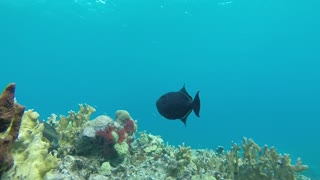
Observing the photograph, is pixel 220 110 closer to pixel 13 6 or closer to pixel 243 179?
pixel 13 6

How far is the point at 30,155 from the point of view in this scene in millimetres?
3061

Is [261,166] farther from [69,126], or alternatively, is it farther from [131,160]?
[69,126]

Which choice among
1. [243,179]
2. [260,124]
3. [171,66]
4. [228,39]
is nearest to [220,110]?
[260,124]

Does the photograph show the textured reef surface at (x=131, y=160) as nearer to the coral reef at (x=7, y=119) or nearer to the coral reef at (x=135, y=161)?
the coral reef at (x=135, y=161)

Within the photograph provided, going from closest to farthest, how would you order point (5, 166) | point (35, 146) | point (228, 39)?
point (5, 166)
point (35, 146)
point (228, 39)

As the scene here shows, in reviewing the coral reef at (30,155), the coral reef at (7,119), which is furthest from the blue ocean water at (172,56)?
the coral reef at (7,119)

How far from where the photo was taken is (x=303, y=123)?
170 meters

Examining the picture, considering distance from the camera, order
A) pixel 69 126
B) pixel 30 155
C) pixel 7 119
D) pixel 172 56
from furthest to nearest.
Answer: pixel 172 56, pixel 69 126, pixel 30 155, pixel 7 119

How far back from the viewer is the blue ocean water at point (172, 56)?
47.7m

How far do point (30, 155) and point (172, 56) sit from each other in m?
82.1

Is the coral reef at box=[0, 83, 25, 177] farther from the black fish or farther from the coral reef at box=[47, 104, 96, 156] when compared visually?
the coral reef at box=[47, 104, 96, 156]

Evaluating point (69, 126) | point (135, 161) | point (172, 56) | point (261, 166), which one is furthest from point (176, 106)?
point (172, 56)

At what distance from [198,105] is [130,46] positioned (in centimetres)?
6959

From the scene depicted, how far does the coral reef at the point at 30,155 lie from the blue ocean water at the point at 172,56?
403cm
